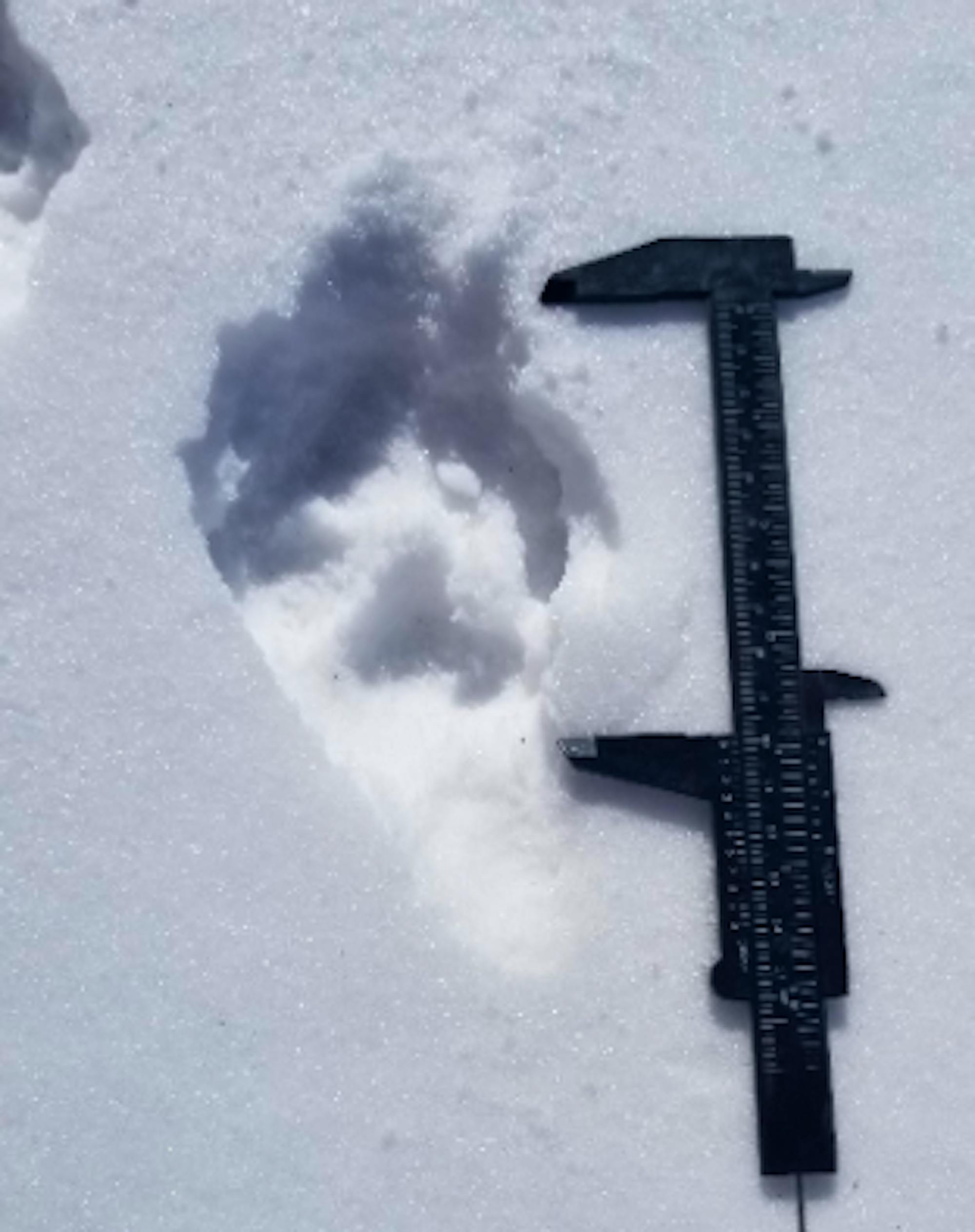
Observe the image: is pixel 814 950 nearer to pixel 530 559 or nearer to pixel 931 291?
pixel 530 559

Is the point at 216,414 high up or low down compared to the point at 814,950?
up

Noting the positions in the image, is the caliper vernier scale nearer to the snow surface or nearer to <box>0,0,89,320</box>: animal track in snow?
the snow surface

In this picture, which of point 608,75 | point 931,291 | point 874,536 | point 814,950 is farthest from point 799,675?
point 608,75

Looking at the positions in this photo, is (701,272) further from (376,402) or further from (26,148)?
(26,148)

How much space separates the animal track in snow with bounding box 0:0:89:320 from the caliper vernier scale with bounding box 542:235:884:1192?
1174mm

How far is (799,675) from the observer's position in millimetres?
3400

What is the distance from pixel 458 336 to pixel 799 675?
1.13 metres

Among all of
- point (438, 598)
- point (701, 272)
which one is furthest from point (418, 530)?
point (701, 272)

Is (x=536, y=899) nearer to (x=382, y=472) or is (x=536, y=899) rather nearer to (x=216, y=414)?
(x=382, y=472)

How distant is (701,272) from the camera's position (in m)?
3.46

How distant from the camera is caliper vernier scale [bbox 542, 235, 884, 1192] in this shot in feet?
11.0

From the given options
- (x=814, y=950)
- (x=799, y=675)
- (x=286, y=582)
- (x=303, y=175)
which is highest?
(x=303, y=175)

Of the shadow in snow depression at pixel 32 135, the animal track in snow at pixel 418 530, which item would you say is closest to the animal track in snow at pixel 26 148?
the shadow in snow depression at pixel 32 135

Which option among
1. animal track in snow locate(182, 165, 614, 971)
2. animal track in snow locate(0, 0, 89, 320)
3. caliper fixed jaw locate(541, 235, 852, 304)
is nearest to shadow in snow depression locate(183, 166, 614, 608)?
animal track in snow locate(182, 165, 614, 971)
